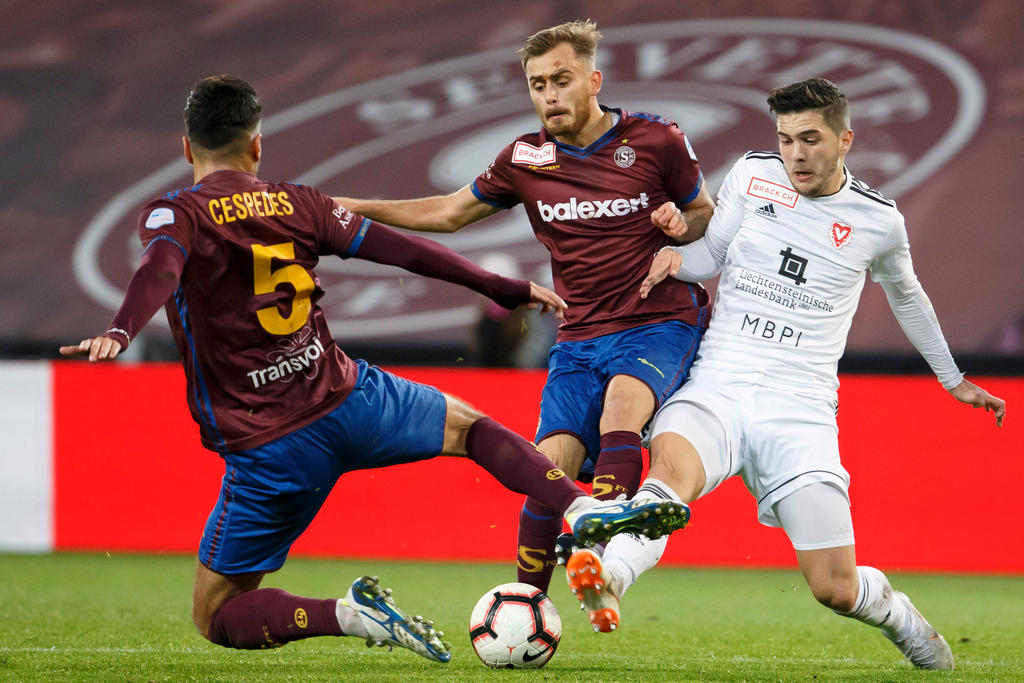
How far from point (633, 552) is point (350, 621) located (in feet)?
3.07

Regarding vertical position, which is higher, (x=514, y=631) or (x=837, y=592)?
(x=837, y=592)

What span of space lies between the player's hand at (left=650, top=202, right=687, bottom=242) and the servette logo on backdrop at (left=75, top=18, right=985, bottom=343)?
6.74 meters

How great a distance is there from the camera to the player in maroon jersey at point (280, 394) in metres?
3.90

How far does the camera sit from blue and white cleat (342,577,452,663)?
3.85 m

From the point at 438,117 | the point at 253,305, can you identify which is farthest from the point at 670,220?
the point at 438,117

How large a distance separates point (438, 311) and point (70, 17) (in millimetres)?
4636

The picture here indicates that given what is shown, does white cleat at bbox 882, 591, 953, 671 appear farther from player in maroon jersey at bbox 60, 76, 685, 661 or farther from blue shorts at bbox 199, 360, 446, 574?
blue shorts at bbox 199, 360, 446, 574

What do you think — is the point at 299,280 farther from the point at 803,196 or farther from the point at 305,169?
the point at 305,169

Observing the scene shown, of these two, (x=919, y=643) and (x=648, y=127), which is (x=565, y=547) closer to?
(x=919, y=643)

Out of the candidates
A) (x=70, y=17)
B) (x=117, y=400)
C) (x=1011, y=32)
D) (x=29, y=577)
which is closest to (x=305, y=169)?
(x=70, y=17)

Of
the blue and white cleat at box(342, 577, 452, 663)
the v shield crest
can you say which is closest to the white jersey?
the v shield crest

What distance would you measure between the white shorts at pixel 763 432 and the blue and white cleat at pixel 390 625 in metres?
1.13

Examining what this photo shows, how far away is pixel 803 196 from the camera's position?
4.66 m

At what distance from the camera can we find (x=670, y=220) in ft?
15.5
